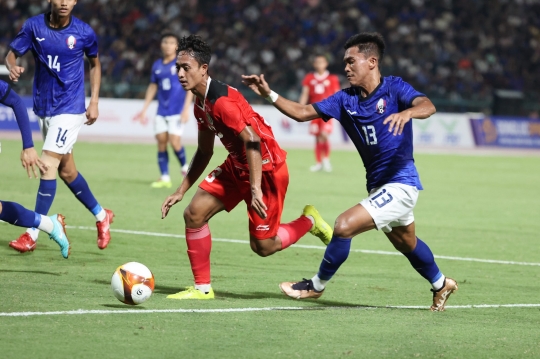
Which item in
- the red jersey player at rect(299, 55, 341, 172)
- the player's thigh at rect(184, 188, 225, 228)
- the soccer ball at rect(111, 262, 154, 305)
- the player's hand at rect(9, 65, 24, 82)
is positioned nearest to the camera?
the soccer ball at rect(111, 262, 154, 305)

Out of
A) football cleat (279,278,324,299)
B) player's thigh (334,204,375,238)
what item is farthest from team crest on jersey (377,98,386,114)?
football cleat (279,278,324,299)

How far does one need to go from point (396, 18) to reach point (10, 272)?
96.5ft

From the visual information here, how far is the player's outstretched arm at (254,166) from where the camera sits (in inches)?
254

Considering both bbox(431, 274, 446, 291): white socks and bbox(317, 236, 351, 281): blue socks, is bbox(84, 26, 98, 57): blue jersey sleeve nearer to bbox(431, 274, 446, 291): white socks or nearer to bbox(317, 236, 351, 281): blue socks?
bbox(317, 236, 351, 281): blue socks

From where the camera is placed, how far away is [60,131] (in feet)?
28.5

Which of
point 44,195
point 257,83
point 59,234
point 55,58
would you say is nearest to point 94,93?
point 55,58

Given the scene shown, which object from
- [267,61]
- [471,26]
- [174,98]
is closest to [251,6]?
[267,61]

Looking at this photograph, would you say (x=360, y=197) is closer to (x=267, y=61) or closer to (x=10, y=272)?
(x=10, y=272)

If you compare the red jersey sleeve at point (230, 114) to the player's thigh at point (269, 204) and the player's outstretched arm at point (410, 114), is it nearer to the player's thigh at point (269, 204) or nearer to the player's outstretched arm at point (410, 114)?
the player's thigh at point (269, 204)

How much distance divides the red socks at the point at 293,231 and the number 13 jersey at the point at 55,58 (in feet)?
9.18

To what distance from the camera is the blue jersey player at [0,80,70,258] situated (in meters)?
6.96

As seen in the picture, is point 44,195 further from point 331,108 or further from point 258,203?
point 331,108

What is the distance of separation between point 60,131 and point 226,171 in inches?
97.0

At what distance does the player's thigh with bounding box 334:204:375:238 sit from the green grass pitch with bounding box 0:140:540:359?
24.2 inches
